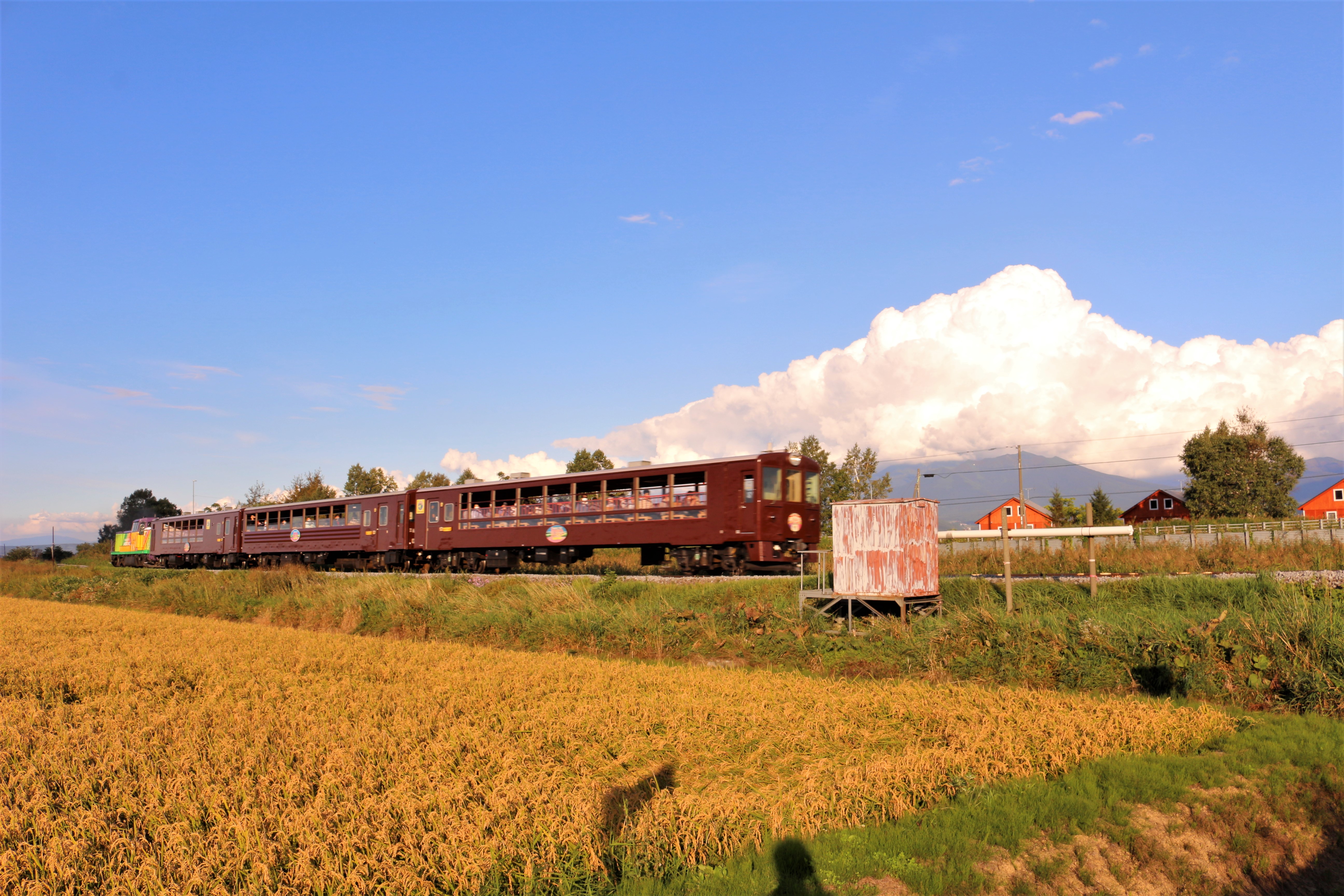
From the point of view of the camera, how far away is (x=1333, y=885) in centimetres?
635

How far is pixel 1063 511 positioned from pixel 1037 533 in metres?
67.6

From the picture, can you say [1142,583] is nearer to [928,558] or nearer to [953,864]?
[928,558]

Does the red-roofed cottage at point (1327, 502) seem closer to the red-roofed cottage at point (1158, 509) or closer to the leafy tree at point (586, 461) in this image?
the red-roofed cottage at point (1158, 509)

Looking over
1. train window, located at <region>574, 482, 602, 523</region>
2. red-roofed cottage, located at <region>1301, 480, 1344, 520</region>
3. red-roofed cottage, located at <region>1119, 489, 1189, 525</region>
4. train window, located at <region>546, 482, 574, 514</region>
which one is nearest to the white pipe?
train window, located at <region>574, 482, 602, 523</region>

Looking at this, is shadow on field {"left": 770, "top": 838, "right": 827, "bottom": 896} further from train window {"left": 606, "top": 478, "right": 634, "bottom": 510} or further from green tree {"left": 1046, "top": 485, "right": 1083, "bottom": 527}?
green tree {"left": 1046, "top": 485, "right": 1083, "bottom": 527}

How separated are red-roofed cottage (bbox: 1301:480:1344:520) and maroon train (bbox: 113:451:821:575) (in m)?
80.7

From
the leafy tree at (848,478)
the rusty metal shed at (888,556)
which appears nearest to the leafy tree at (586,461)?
the leafy tree at (848,478)

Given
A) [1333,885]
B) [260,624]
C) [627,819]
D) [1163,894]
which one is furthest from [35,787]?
[260,624]

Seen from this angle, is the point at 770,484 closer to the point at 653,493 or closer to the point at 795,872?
the point at 653,493

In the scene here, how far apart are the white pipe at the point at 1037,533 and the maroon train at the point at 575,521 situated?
455 cm

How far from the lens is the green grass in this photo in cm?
562

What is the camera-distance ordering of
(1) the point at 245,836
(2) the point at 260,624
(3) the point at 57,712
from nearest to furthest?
(1) the point at 245,836 < (3) the point at 57,712 < (2) the point at 260,624

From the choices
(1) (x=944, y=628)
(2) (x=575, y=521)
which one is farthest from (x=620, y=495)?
(1) (x=944, y=628)

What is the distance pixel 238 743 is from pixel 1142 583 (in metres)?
18.2
